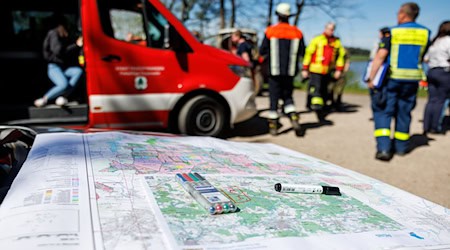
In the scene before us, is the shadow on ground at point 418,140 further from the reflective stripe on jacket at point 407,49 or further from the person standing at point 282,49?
the person standing at point 282,49

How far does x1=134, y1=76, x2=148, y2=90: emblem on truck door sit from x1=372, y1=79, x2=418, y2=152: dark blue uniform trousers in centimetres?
307

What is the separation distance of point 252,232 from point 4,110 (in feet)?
17.3

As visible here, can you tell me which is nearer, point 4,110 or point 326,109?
point 4,110

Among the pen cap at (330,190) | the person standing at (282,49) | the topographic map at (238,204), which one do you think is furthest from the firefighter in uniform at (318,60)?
the pen cap at (330,190)

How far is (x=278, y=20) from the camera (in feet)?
21.0

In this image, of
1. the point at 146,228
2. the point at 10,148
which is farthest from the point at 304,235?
the point at 10,148

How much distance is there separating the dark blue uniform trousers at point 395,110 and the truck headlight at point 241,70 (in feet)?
6.14

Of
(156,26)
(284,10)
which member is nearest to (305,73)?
(284,10)

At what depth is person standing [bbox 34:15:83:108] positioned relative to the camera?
5672 mm

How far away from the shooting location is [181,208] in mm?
1159

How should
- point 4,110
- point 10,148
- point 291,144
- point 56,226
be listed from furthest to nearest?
point 291,144, point 4,110, point 10,148, point 56,226

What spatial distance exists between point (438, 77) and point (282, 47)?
289 centimetres

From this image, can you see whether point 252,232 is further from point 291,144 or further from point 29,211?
point 291,144

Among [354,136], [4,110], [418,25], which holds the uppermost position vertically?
[418,25]
